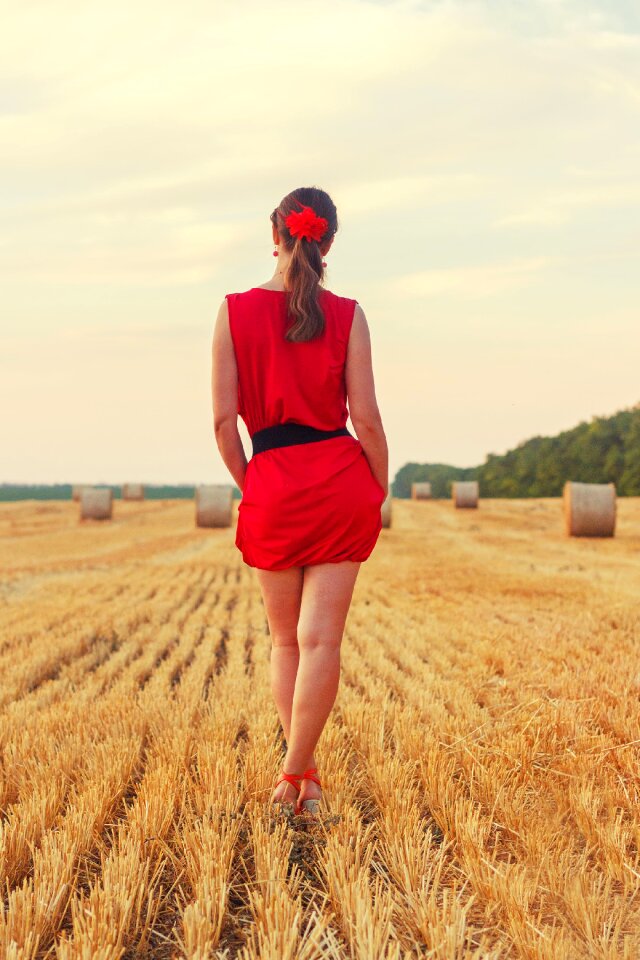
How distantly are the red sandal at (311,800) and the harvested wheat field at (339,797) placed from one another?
78 millimetres

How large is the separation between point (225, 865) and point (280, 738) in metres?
1.56

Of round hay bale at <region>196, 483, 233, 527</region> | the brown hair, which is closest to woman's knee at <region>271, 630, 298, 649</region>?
the brown hair

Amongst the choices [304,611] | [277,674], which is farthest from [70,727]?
[304,611]

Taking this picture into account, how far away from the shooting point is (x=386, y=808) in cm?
300

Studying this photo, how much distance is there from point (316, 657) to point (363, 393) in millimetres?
924

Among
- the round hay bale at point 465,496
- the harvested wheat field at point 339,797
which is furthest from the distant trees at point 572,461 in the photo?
the harvested wheat field at point 339,797

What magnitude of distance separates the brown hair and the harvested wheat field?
5.28 ft

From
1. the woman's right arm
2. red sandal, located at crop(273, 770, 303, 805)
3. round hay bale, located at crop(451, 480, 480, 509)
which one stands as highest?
the woman's right arm

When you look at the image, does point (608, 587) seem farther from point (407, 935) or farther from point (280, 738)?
point (407, 935)

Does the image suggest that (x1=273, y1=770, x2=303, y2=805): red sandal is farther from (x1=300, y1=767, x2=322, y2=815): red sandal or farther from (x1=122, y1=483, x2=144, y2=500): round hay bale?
(x1=122, y1=483, x2=144, y2=500): round hay bale

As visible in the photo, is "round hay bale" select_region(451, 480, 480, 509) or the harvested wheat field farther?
"round hay bale" select_region(451, 480, 480, 509)

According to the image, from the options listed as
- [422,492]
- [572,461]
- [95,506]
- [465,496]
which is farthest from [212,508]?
[572,461]

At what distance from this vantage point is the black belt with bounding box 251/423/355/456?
10.2ft

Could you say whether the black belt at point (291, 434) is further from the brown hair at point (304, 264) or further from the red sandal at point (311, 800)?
the red sandal at point (311, 800)
